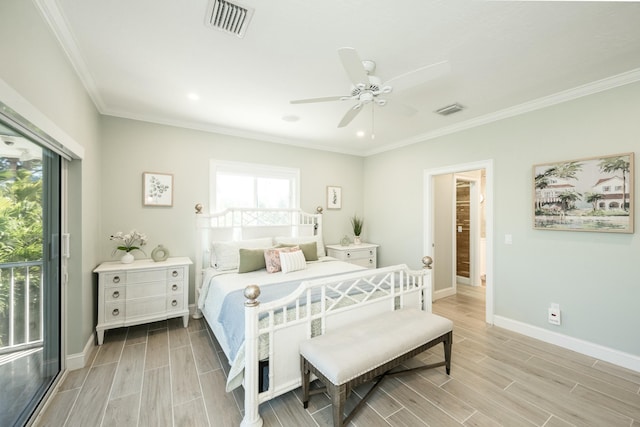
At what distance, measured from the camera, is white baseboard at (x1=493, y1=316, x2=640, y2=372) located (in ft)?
7.75

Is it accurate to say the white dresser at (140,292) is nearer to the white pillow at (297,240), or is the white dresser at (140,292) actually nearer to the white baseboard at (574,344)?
the white pillow at (297,240)

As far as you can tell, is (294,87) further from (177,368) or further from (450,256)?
(450,256)

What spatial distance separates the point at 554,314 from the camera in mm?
2793

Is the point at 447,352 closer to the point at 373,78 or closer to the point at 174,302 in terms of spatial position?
the point at 373,78

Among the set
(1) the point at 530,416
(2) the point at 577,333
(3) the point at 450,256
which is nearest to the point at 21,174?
(1) the point at 530,416

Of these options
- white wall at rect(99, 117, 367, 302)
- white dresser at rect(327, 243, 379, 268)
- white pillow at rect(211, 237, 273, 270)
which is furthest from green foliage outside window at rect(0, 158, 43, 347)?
white dresser at rect(327, 243, 379, 268)

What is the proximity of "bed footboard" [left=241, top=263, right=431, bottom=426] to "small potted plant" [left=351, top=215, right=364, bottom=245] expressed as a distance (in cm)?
232

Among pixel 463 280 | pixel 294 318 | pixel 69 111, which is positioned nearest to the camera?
pixel 294 318

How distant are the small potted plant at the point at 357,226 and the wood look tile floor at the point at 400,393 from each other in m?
2.47

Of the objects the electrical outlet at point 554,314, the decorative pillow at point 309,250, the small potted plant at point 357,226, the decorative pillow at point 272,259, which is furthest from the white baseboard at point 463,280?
the decorative pillow at point 272,259

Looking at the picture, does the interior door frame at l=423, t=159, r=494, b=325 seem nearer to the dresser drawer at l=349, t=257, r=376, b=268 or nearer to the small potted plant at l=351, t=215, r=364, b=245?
the dresser drawer at l=349, t=257, r=376, b=268

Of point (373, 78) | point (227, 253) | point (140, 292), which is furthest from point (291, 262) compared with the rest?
point (373, 78)

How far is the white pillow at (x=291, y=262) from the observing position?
3.15 metres

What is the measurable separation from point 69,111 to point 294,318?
2456mm
